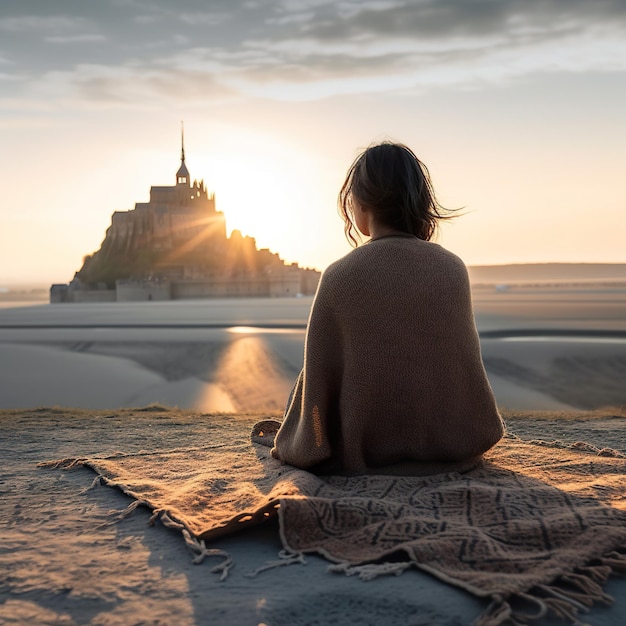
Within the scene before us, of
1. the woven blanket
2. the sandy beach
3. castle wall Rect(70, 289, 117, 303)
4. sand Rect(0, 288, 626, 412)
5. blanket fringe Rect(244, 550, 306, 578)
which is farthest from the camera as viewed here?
castle wall Rect(70, 289, 117, 303)

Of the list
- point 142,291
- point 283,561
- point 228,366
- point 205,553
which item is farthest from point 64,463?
point 142,291

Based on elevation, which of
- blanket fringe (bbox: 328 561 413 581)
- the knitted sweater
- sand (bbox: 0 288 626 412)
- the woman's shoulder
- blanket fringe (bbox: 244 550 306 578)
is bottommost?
sand (bbox: 0 288 626 412)

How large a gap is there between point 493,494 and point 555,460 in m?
0.97

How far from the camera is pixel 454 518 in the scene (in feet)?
8.45

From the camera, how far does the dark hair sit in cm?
314

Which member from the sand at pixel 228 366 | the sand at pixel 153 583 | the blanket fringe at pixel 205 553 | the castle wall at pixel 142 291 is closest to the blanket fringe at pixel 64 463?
the sand at pixel 153 583

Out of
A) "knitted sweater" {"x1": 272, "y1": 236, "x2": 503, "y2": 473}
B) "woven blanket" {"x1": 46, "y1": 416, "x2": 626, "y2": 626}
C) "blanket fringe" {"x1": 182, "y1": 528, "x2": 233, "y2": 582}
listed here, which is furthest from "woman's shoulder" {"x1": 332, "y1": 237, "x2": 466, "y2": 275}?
"blanket fringe" {"x1": 182, "y1": 528, "x2": 233, "y2": 582}

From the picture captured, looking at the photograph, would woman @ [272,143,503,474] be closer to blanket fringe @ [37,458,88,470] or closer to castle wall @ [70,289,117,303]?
blanket fringe @ [37,458,88,470]

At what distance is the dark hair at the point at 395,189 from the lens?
3143 millimetres

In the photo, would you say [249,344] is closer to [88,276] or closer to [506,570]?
[506,570]

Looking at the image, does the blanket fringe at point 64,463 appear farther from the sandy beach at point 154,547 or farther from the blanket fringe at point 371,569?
the blanket fringe at point 371,569

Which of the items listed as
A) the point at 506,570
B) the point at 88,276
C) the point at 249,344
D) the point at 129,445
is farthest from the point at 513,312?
the point at 88,276

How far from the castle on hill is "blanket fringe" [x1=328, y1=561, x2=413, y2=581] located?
63413 mm

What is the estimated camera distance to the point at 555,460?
355 centimetres
